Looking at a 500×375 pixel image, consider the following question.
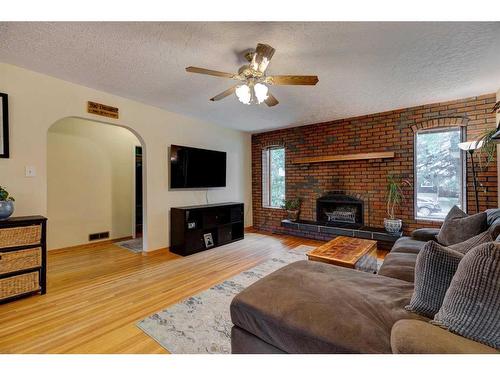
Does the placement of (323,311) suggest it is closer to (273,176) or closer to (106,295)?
(106,295)

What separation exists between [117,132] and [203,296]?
375cm

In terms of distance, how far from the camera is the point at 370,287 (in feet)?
4.62

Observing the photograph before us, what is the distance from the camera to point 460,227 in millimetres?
2289

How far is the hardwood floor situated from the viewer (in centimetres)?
161

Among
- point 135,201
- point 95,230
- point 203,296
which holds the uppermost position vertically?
point 135,201

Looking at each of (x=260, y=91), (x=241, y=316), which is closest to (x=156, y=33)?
(x=260, y=91)

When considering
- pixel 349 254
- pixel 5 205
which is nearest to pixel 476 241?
pixel 349 254

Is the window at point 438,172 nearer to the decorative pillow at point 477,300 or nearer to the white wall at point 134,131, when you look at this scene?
the decorative pillow at point 477,300

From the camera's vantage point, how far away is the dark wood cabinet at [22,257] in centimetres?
207

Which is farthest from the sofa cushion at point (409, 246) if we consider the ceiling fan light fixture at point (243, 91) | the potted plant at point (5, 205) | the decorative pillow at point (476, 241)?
the potted plant at point (5, 205)

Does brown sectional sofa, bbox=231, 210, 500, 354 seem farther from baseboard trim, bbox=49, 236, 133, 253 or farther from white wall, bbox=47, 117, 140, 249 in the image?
white wall, bbox=47, 117, 140, 249

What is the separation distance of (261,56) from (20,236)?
8.93 ft

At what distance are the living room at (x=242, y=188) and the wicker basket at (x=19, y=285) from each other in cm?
2
